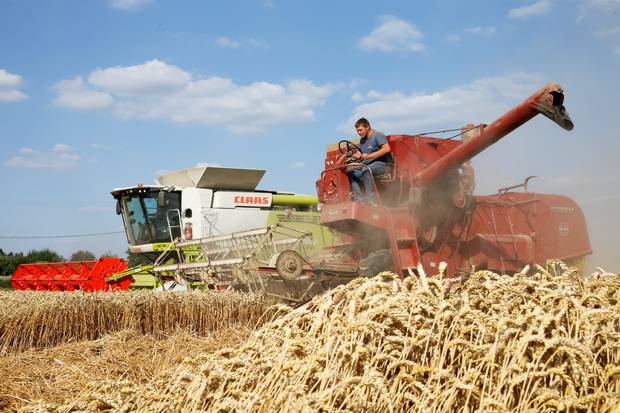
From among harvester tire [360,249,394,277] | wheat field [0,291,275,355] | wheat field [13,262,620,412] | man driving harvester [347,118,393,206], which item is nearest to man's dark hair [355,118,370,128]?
man driving harvester [347,118,393,206]

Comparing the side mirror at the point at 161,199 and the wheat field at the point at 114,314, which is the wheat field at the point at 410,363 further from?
the side mirror at the point at 161,199

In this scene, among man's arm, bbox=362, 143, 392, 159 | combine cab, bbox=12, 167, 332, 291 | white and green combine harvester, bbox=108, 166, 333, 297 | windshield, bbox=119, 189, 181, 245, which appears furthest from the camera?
windshield, bbox=119, 189, 181, 245

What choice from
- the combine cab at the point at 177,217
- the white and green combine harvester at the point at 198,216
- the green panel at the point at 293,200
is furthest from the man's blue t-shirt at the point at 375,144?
the green panel at the point at 293,200

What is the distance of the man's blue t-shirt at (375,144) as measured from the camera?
8.47 m

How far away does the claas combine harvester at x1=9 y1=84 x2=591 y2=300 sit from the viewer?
810cm

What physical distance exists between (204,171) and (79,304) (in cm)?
685

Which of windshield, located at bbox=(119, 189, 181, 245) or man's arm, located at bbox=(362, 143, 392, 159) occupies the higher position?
man's arm, located at bbox=(362, 143, 392, 159)

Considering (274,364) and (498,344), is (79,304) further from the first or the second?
(498,344)

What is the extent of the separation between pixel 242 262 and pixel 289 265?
1132mm

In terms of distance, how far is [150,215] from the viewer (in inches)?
566

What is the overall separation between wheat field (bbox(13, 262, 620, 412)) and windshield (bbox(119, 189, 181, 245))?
37.7 feet

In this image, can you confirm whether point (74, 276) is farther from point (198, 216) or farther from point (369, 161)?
point (369, 161)

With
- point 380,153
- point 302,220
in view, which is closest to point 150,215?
point 302,220

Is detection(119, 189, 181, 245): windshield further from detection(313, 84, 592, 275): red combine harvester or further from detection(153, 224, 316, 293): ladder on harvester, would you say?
detection(313, 84, 592, 275): red combine harvester
